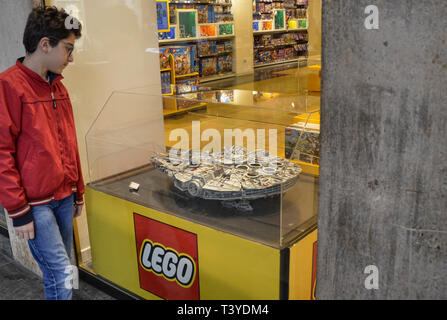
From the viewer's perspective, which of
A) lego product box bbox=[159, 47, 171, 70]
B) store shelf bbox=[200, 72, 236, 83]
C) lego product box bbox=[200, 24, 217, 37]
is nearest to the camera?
lego product box bbox=[159, 47, 171, 70]

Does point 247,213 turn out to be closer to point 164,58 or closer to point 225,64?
point 164,58

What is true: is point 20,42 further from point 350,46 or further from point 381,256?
point 381,256

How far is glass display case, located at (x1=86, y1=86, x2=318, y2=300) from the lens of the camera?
69.0 inches

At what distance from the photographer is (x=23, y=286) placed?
2824mm

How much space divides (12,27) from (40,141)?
1.25 meters

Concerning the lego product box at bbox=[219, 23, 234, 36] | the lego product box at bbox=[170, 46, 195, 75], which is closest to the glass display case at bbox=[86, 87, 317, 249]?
the lego product box at bbox=[170, 46, 195, 75]

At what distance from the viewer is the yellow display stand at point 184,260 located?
173cm

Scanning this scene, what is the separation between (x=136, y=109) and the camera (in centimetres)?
270

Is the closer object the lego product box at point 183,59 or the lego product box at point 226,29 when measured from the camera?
the lego product box at point 183,59

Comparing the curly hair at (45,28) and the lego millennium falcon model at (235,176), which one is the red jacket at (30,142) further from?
the lego millennium falcon model at (235,176)

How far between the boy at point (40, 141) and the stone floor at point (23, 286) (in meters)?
0.72

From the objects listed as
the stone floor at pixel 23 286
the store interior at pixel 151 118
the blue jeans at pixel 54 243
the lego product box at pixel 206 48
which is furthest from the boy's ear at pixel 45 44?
the lego product box at pixel 206 48

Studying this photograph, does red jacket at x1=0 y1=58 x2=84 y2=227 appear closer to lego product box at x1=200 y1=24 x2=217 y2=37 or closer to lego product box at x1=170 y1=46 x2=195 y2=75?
lego product box at x1=170 y1=46 x2=195 y2=75

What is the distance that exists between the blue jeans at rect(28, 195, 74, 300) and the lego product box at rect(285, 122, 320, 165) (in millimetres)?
1031
